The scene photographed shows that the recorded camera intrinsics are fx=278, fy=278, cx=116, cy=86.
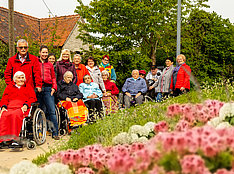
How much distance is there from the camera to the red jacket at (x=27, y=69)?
251 inches

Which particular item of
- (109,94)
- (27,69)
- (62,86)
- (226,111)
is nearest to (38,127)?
(27,69)

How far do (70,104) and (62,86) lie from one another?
0.57 meters

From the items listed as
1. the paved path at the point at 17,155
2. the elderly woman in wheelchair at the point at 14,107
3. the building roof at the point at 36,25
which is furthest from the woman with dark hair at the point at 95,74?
the building roof at the point at 36,25

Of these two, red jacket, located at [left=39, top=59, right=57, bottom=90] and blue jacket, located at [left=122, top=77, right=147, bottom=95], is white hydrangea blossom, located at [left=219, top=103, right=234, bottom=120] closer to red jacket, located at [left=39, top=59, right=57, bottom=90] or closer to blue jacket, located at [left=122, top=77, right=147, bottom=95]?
red jacket, located at [left=39, top=59, right=57, bottom=90]

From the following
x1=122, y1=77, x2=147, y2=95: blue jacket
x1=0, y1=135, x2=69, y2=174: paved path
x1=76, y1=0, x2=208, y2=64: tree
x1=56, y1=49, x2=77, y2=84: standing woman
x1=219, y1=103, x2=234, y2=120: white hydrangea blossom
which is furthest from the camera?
x1=76, y1=0, x2=208, y2=64: tree

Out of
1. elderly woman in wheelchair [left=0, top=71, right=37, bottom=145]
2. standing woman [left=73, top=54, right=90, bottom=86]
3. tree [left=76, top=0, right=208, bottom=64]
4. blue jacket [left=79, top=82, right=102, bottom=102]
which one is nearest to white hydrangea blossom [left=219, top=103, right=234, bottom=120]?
elderly woman in wheelchair [left=0, top=71, right=37, bottom=145]

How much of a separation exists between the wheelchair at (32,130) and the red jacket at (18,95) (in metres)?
0.20

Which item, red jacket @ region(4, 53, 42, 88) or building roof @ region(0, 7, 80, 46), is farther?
building roof @ region(0, 7, 80, 46)

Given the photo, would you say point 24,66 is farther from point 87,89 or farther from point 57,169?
point 57,169

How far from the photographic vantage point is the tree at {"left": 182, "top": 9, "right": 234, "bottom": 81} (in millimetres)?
20891

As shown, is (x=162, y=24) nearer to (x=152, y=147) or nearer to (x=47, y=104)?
(x=47, y=104)

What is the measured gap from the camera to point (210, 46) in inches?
843

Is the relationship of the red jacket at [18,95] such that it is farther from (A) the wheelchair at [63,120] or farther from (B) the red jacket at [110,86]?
(B) the red jacket at [110,86]

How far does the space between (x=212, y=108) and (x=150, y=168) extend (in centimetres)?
149
